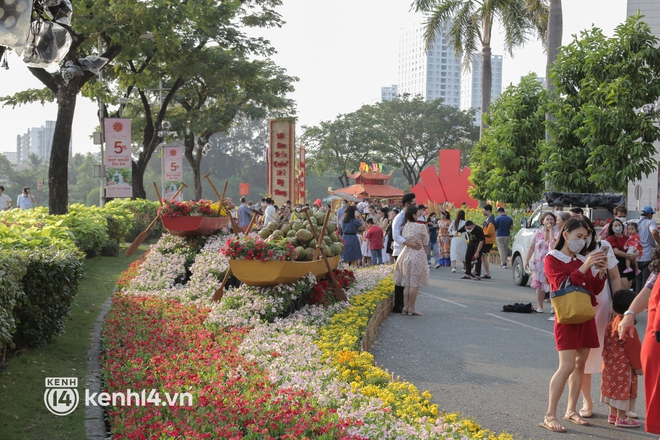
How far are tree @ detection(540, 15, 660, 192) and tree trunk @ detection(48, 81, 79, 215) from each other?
41.8 feet

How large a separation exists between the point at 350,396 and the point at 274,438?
85 cm

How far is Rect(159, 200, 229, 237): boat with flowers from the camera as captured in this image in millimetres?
15492

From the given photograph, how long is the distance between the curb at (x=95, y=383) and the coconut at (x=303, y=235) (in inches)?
114

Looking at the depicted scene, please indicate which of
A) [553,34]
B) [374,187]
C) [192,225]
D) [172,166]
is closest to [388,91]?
[374,187]

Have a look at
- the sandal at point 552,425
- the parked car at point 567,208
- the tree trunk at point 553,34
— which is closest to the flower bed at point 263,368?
the sandal at point 552,425

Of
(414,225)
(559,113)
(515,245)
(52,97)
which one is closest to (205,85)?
(52,97)

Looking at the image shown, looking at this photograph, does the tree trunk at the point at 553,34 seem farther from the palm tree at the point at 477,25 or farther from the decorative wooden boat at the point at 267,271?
the decorative wooden boat at the point at 267,271

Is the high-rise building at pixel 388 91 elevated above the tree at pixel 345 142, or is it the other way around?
the high-rise building at pixel 388 91

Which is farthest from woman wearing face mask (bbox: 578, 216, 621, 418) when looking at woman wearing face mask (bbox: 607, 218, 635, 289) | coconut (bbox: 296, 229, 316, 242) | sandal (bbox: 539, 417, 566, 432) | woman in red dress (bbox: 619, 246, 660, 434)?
woman wearing face mask (bbox: 607, 218, 635, 289)

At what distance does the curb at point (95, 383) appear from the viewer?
582 centimetres

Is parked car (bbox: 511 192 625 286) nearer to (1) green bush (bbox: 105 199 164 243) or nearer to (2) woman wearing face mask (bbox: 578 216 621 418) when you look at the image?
(2) woman wearing face mask (bbox: 578 216 621 418)

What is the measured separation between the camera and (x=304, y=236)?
1070cm

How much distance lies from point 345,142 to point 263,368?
57.3 meters

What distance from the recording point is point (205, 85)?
38.2 meters
